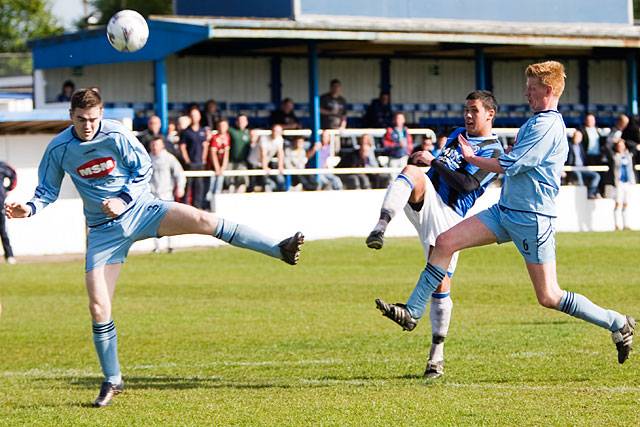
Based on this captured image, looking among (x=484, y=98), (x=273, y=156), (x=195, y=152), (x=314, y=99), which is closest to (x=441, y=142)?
(x=195, y=152)

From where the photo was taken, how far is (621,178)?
28953 millimetres

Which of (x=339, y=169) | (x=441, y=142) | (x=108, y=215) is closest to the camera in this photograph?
(x=108, y=215)

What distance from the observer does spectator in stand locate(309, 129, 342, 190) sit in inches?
1085

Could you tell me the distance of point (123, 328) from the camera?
602 inches

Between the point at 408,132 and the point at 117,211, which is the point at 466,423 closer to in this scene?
the point at 117,211

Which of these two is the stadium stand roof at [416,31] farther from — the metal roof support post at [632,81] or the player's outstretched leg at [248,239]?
the player's outstretched leg at [248,239]

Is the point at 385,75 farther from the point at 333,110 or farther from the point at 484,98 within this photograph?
the point at 484,98

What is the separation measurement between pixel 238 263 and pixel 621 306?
340 inches

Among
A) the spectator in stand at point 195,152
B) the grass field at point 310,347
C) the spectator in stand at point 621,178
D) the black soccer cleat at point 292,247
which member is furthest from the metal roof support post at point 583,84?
the black soccer cleat at point 292,247

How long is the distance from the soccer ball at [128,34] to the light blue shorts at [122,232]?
234 inches

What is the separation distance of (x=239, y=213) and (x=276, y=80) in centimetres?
901

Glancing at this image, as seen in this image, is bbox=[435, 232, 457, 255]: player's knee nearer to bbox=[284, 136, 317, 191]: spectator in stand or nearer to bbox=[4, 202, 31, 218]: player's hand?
bbox=[4, 202, 31, 218]: player's hand

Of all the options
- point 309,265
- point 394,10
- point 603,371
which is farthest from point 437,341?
point 394,10

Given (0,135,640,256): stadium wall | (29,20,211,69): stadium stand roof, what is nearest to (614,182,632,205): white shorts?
(0,135,640,256): stadium wall
